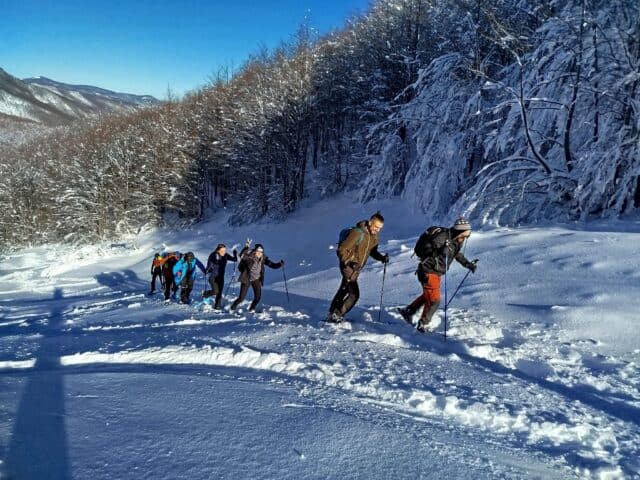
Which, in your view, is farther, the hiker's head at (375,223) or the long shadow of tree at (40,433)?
the hiker's head at (375,223)

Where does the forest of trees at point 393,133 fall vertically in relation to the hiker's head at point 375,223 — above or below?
above

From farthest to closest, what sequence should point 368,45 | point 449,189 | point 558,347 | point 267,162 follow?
point 267,162, point 368,45, point 449,189, point 558,347

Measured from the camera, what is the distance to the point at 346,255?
19.8ft

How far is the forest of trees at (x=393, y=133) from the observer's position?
9.43 m

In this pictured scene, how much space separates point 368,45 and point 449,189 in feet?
51.2

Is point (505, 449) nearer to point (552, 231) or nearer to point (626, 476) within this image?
point (626, 476)

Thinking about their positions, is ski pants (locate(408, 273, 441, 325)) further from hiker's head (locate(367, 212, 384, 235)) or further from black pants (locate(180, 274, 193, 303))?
black pants (locate(180, 274, 193, 303))

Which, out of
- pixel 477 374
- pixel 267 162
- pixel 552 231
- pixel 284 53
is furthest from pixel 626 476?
pixel 284 53

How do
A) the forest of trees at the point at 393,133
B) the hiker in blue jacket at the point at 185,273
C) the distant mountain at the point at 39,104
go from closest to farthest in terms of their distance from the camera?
the forest of trees at the point at 393,133
the hiker in blue jacket at the point at 185,273
the distant mountain at the point at 39,104

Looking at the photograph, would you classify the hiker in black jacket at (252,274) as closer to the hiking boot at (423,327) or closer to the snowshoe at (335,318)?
the snowshoe at (335,318)

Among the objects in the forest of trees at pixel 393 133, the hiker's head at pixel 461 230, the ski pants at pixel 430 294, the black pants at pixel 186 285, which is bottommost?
the black pants at pixel 186 285

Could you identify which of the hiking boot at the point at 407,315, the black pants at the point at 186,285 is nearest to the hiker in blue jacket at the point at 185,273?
the black pants at the point at 186,285

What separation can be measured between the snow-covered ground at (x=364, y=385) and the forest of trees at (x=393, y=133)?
8.63 ft

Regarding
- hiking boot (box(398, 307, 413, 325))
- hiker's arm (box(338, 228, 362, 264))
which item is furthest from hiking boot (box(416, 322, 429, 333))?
hiker's arm (box(338, 228, 362, 264))
